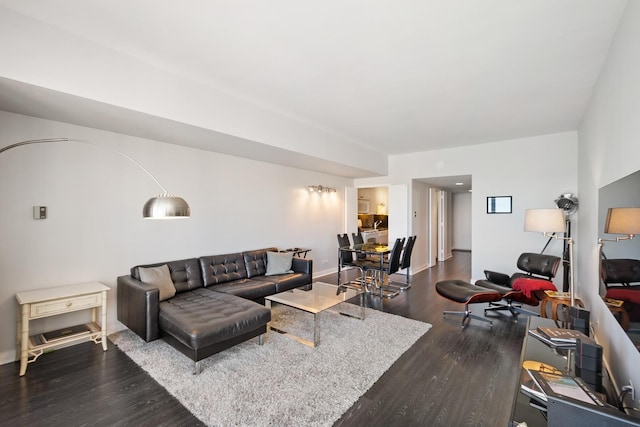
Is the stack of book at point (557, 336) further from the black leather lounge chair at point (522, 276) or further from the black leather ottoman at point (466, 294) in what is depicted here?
the black leather lounge chair at point (522, 276)

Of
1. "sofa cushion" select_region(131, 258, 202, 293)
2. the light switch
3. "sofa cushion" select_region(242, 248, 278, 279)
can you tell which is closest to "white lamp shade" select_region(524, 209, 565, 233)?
"sofa cushion" select_region(242, 248, 278, 279)

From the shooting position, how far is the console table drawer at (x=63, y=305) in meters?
2.64

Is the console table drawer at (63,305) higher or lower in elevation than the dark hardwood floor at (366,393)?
higher

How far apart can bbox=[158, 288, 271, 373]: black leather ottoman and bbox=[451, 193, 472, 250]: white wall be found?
32.4 feet

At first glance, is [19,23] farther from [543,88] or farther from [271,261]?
[543,88]

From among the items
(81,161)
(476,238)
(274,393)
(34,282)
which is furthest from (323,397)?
(476,238)

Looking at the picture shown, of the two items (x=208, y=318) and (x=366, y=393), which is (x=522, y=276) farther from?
(x=208, y=318)

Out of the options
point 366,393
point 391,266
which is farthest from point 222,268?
point 391,266

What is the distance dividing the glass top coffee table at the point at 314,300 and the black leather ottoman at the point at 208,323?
455 millimetres

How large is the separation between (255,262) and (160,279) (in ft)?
5.03

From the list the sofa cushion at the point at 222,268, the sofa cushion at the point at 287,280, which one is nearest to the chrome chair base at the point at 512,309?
the sofa cushion at the point at 287,280

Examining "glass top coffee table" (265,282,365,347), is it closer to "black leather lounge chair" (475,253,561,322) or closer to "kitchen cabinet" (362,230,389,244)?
"black leather lounge chair" (475,253,561,322)

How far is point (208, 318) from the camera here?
9.20 ft

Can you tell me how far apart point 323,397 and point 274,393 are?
41 cm
